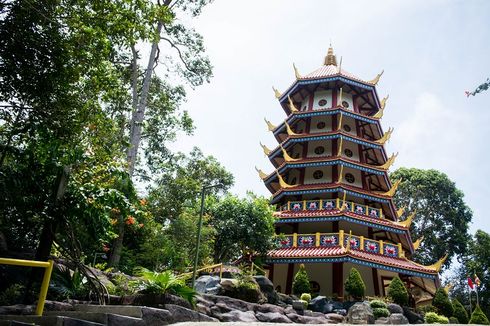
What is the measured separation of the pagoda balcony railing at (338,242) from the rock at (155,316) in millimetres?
14176

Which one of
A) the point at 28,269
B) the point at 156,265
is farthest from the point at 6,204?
the point at 156,265

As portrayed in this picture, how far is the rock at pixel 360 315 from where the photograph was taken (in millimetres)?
15984

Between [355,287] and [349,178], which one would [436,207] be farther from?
[355,287]

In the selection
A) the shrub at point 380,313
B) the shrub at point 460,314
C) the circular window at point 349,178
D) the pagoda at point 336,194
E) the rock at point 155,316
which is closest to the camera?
the rock at point 155,316

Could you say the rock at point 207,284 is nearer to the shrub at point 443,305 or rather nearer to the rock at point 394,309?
the rock at point 394,309

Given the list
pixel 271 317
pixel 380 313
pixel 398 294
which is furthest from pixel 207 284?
pixel 398 294

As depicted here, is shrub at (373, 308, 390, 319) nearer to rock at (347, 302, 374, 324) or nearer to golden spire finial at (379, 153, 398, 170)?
rock at (347, 302, 374, 324)

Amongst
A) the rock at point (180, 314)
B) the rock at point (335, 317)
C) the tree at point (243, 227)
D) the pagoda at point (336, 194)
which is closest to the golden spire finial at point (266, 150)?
the pagoda at point (336, 194)

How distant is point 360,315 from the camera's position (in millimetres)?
16125

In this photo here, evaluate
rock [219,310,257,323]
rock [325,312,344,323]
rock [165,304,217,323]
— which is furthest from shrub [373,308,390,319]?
rock [165,304,217,323]

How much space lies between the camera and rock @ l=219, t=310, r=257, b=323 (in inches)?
430

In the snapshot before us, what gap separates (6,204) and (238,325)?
597cm

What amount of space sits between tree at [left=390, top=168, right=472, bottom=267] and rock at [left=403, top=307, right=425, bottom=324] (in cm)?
2268

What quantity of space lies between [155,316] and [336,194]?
17737 millimetres
